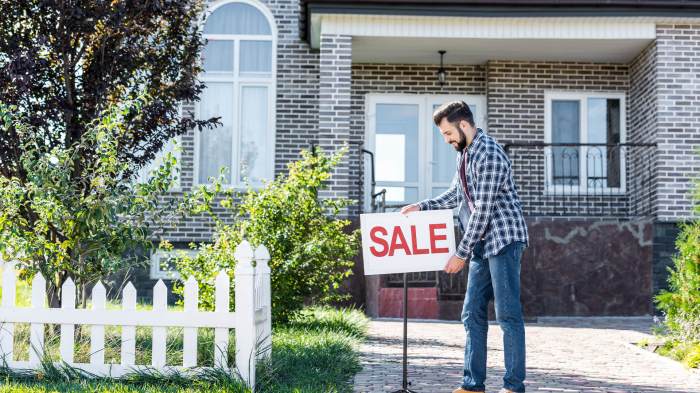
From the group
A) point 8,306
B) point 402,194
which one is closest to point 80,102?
point 8,306

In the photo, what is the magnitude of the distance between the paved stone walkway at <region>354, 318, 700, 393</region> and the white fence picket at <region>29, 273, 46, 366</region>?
2.16 metres

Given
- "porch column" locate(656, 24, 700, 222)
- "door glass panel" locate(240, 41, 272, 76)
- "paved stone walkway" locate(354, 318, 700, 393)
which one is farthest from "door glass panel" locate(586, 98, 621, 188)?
"door glass panel" locate(240, 41, 272, 76)

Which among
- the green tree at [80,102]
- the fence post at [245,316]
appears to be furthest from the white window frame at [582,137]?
the fence post at [245,316]

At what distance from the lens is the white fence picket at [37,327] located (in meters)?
5.91

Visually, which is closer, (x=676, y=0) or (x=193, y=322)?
(x=193, y=322)

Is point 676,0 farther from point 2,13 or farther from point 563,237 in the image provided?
point 2,13

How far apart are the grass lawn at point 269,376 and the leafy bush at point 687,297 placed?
298 cm

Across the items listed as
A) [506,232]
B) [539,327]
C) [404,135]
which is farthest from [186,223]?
[506,232]

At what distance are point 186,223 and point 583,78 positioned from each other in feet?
22.3

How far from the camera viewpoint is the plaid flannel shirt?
543cm

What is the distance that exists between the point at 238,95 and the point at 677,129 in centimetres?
642

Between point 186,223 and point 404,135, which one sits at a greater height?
point 404,135

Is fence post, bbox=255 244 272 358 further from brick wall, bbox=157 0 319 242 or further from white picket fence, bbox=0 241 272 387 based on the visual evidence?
brick wall, bbox=157 0 319 242

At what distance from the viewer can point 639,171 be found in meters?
13.3
